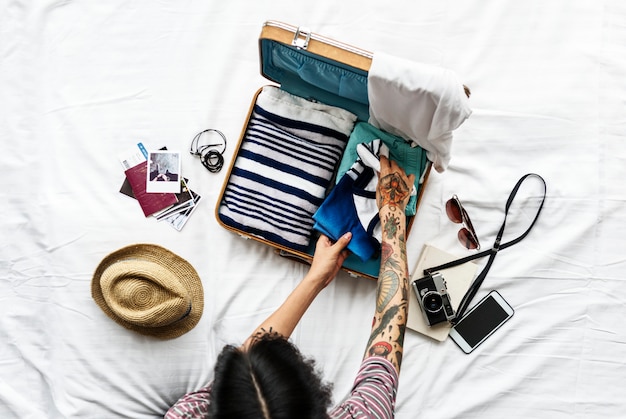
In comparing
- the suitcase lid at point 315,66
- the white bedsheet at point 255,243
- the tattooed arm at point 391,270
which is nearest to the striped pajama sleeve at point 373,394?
the tattooed arm at point 391,270

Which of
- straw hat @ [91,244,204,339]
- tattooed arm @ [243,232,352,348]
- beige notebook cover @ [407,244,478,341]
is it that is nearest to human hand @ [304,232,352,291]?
tattooed arm @ [243,232,352,348]

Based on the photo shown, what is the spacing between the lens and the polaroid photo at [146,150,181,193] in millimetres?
1328

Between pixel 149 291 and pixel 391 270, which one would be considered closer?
pixel 391 270

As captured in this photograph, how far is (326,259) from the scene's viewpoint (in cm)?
117

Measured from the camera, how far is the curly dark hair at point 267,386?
2.40 ft

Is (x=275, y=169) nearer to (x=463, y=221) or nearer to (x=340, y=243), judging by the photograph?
(x=340, y=243)

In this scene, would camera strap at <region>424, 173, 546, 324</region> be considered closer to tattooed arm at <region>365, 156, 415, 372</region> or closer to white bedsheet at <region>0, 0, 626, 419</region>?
white bedsheet at <region>0, 0, 626, 419</region>

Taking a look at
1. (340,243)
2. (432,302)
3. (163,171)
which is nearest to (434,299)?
(432,302)

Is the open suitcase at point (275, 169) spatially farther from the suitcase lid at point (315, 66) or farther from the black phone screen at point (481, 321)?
the black phone screen at point (481, 321)

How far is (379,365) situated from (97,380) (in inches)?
29.0

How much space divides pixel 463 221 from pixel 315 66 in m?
0.55

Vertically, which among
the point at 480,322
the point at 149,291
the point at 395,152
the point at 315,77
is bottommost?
the point at 149,291

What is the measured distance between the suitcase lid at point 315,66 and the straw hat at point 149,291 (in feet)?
1.79

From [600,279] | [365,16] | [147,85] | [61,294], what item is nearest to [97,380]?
[61,294]
